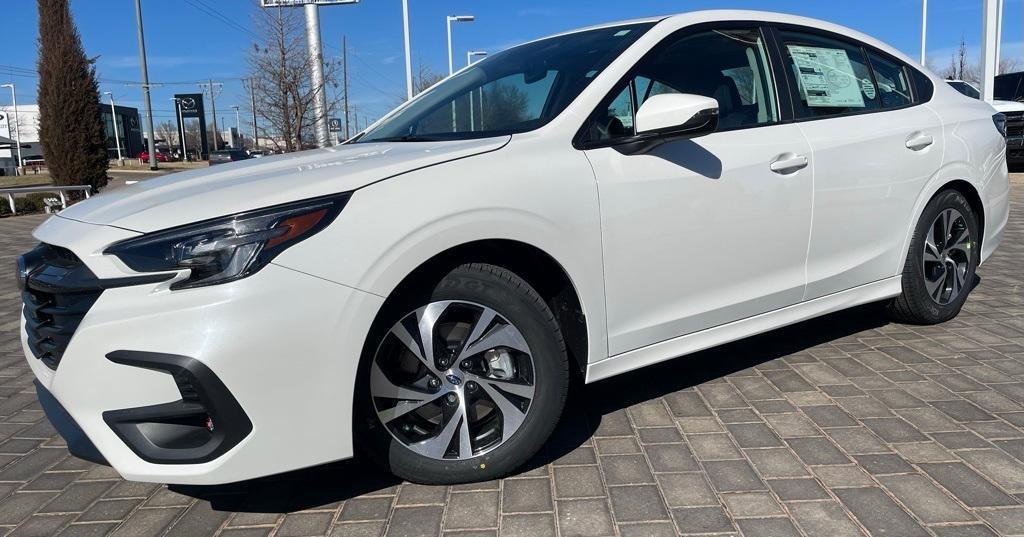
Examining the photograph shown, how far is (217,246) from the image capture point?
2086mm

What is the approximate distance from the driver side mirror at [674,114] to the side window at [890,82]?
5.66 feet

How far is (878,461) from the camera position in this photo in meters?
2.66

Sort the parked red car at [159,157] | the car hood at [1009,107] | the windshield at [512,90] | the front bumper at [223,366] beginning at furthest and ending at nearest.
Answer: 1. the parked red car at [159,157]
2. the car hood at [1009,107]
3. the windshield at [512,90]
4. the front bumper at [223,366]

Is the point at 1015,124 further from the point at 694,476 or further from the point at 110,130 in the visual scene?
the point at 110,130

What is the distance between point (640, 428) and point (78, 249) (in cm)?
216

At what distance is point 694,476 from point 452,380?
95 centimetres

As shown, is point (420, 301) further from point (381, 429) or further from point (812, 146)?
point (812, 146)

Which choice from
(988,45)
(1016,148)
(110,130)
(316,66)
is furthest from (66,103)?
(110,130)

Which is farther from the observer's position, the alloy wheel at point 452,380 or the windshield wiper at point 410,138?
the windshield wiper at point 410,138

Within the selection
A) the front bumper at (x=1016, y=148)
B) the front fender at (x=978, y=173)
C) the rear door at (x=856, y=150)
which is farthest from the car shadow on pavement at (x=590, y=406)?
the front bumper at (x=1016, y=148)

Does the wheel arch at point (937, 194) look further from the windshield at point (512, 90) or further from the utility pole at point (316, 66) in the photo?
the utility pole at point (316, 66)

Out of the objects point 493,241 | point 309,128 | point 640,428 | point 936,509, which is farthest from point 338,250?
point 309,128

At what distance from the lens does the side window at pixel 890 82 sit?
389cm

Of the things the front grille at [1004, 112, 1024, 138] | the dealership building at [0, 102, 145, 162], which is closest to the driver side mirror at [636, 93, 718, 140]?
the front grille at [1004, 112, 1024, 138]
